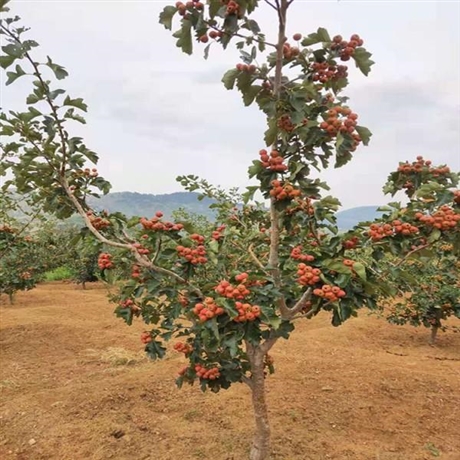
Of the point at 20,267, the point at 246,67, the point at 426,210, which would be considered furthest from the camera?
the point at 20,267

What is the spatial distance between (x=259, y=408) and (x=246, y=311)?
63.9 inches

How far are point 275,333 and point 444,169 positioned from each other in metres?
2.06

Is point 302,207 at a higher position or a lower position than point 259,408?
higher

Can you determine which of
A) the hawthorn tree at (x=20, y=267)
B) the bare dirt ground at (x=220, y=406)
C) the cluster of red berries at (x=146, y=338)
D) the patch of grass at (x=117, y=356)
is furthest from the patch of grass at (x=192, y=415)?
the hawthorn tree at (x=20, y=267)

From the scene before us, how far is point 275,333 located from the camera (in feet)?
11.1

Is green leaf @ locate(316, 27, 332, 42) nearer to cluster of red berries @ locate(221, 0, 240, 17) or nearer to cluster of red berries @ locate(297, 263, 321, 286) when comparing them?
cluster of red berries @ locate(221, 0, 240, 17)

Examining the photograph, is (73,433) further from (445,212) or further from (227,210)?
(445,212)

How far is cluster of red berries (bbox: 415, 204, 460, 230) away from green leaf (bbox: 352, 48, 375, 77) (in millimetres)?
1096

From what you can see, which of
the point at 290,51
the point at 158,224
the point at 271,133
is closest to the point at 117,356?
the point at 158,224

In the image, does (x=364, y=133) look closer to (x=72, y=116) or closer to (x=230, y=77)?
(x=230, y=77)

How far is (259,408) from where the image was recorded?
12.6 ft

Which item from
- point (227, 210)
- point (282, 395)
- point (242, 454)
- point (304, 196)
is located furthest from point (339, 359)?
point (304, 196)

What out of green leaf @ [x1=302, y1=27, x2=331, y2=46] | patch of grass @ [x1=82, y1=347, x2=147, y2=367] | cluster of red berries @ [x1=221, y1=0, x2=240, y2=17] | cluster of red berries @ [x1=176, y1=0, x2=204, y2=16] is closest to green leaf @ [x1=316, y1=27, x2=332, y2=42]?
green leaf @ [x1=302, y1=27, x2=331, y2=46]

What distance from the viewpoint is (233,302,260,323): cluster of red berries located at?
2596mm
